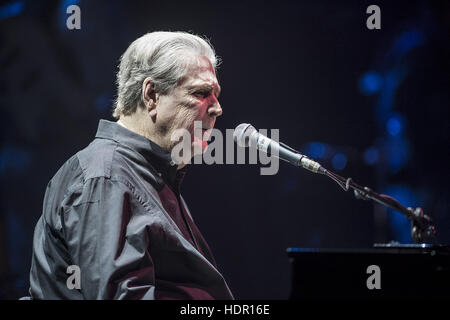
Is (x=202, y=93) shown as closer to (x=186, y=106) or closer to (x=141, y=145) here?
(x=186, y=106)

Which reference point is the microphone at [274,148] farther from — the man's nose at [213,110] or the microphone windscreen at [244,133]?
the man's nose at [213,110]

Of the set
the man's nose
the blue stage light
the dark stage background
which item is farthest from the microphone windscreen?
the blue stage light

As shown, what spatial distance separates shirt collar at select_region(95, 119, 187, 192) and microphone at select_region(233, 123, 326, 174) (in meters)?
0.29

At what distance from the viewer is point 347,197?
4492mm

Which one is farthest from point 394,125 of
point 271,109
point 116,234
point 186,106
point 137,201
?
point 116,234

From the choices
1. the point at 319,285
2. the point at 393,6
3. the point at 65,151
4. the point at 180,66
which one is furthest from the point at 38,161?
the point at 393,6

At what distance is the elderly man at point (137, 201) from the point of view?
136cm

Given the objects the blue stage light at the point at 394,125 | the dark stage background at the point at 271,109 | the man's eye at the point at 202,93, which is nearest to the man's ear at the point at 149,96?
the man's eye at the point at 202,93

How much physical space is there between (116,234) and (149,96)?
0.71 metres

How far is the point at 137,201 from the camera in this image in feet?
4.92

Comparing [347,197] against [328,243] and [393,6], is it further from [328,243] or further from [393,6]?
[393,6]

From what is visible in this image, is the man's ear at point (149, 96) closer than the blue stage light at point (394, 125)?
Yes

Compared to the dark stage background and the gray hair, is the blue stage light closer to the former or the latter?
the dark stage background

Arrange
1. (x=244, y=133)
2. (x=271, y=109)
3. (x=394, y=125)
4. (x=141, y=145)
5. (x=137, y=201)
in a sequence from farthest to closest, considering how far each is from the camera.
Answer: (x=394, y=125) → (x=271, y=109) → (x=244, y=133) → (x=141, y=145) → (x=137, y=201)
